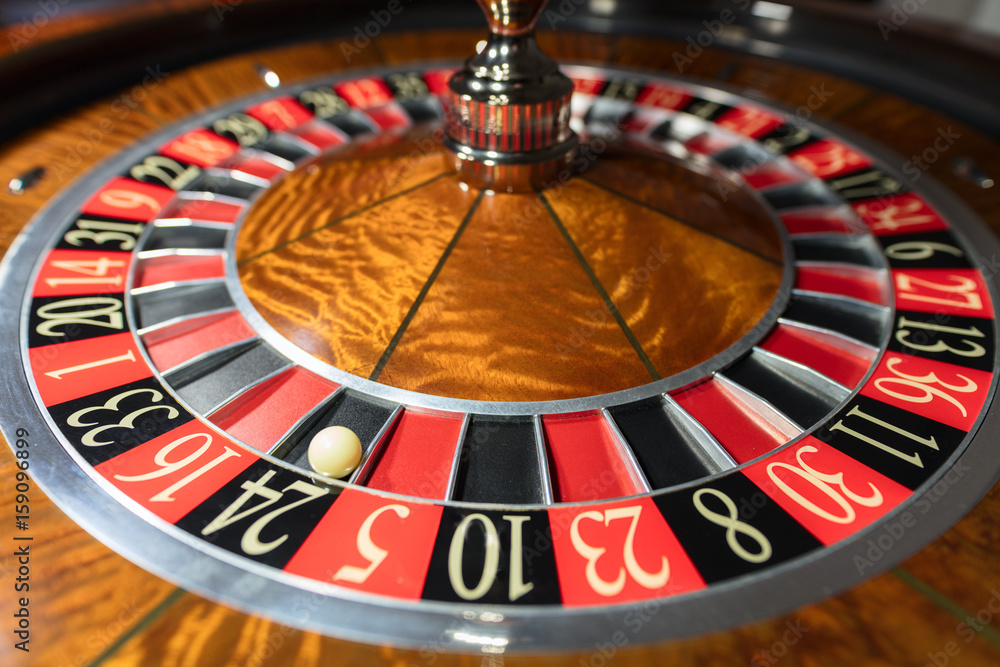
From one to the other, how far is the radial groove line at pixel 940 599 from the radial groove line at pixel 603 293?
2.03 ft

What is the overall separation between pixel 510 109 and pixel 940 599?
1468mm

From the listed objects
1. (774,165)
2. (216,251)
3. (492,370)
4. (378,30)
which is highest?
(378,30)

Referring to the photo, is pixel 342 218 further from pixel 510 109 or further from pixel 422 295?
pixel 510 109

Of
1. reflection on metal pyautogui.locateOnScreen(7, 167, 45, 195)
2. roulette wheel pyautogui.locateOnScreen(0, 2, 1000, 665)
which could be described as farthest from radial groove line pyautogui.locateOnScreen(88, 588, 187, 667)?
reflection on metal pyautogui.locateOnScreen(7, 167, 45, 195)

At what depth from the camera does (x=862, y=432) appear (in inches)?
62.9

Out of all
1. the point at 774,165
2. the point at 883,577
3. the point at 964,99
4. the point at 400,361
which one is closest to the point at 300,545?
the point at 400,361

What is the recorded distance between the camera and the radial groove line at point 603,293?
1709 mm

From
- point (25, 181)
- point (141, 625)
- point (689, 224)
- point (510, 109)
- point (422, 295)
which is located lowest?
point (141, 625)

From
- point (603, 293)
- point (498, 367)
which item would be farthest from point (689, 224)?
point (498, 367)

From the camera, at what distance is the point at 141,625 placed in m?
1.15

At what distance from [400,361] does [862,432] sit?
3.36 feet

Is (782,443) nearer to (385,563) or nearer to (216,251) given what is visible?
(385,563)

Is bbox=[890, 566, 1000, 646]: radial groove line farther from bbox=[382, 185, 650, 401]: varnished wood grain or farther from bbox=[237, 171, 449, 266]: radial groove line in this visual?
bbox=[237, 171, 449, 266]: radial groove line

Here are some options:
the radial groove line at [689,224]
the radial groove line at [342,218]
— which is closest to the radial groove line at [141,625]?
the radial groove line at [342,218]
